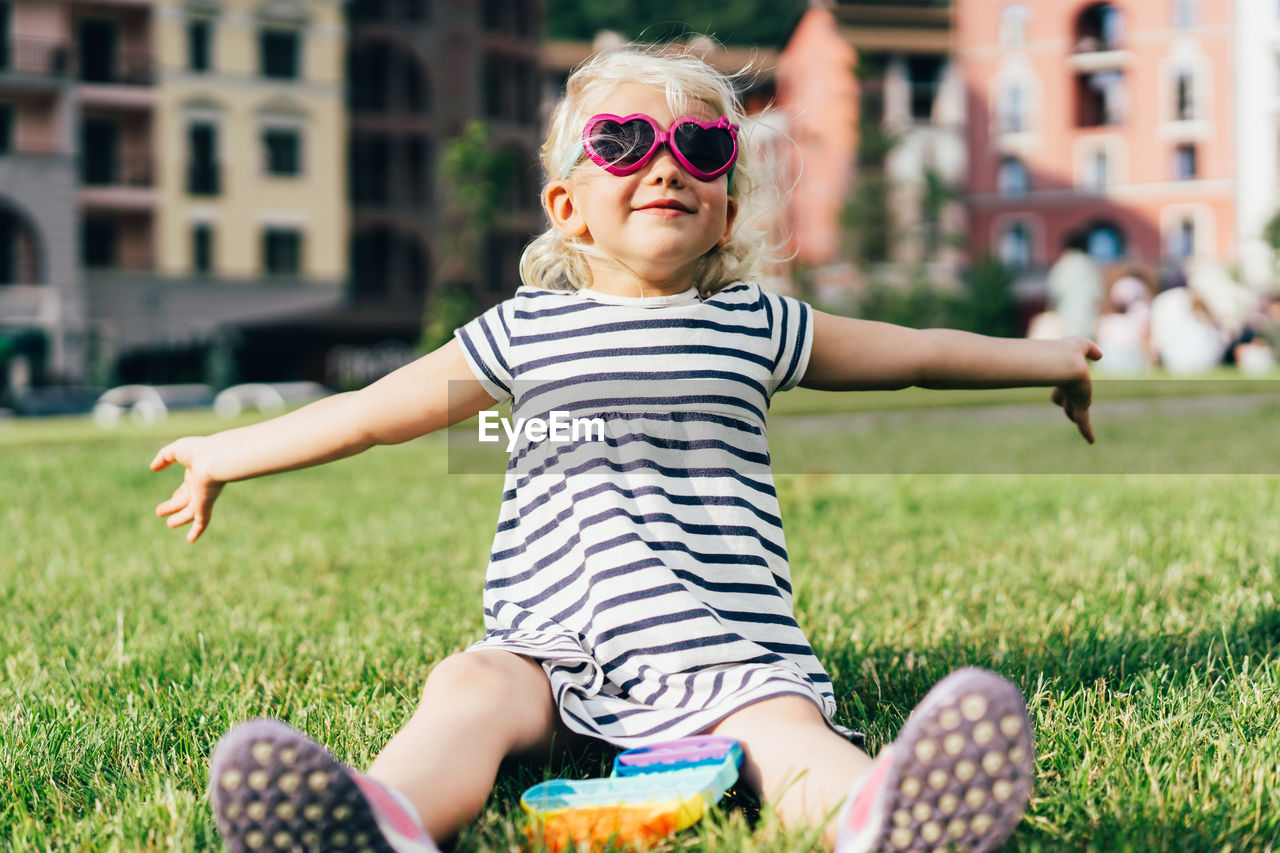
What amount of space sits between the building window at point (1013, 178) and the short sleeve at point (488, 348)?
49.5 meters

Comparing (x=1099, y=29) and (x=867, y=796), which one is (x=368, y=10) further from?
(x=867, y=796)

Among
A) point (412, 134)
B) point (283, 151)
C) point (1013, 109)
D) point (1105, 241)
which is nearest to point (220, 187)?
point (283, 151)

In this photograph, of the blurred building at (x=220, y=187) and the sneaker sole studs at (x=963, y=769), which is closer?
the sneaker sole studs at (x=963, y=769)

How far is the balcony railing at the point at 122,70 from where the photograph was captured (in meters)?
37.5

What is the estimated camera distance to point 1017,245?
49.3 meters

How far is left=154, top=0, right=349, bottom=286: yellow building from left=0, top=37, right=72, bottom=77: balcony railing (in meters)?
2.77

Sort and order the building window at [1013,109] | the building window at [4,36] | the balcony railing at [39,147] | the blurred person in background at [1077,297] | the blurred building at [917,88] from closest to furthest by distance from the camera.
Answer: the blurred person in background at [1077,297], the building window at [4,36], the balcony railing at [39,147], the blurred building at [917,88], the building window at [1013,109]

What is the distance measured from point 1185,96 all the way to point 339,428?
167 ft

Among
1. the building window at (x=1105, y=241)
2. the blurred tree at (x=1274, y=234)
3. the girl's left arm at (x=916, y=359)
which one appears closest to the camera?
the girl's left arm at (x=916, y=359)

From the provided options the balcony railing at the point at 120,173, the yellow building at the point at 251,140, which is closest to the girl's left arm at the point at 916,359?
the yellow building at the point at 251,140

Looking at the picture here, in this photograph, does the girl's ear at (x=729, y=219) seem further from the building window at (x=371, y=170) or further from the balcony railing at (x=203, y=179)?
the building window at (x=371, y=170)

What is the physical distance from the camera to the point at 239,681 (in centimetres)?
287

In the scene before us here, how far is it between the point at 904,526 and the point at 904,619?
200 cm

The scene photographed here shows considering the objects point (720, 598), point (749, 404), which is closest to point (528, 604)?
point (720, 598)
